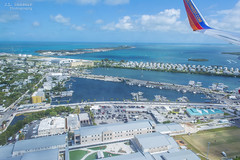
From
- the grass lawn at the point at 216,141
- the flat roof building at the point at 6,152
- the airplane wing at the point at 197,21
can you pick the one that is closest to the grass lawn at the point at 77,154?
the flat roof building at the point at 6,152

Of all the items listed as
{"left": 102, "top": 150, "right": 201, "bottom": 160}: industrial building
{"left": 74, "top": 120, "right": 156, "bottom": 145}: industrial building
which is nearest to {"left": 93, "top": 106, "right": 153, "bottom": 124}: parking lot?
{"left": 74, "top": 120, "right": 156, "bottom": 145}: industrial building

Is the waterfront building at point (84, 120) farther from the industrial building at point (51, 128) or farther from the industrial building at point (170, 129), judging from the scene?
the industrial building at point (170, 129)

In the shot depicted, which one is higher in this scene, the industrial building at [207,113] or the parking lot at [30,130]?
the industrial building at [207,113]

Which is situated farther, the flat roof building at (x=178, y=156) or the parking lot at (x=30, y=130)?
the parking lot at (x=30, y=130)

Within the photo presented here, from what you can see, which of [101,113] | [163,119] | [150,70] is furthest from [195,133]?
[150,70]

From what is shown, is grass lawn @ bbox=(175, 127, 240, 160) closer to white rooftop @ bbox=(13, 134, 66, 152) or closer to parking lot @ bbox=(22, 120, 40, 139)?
white rooftop @ bbox=(13, 134, 66, 152)

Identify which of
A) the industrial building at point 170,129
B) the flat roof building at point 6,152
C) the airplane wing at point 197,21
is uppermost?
the airplane wing at point 197,21

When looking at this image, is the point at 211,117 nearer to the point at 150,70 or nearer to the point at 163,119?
the point at 163,119
